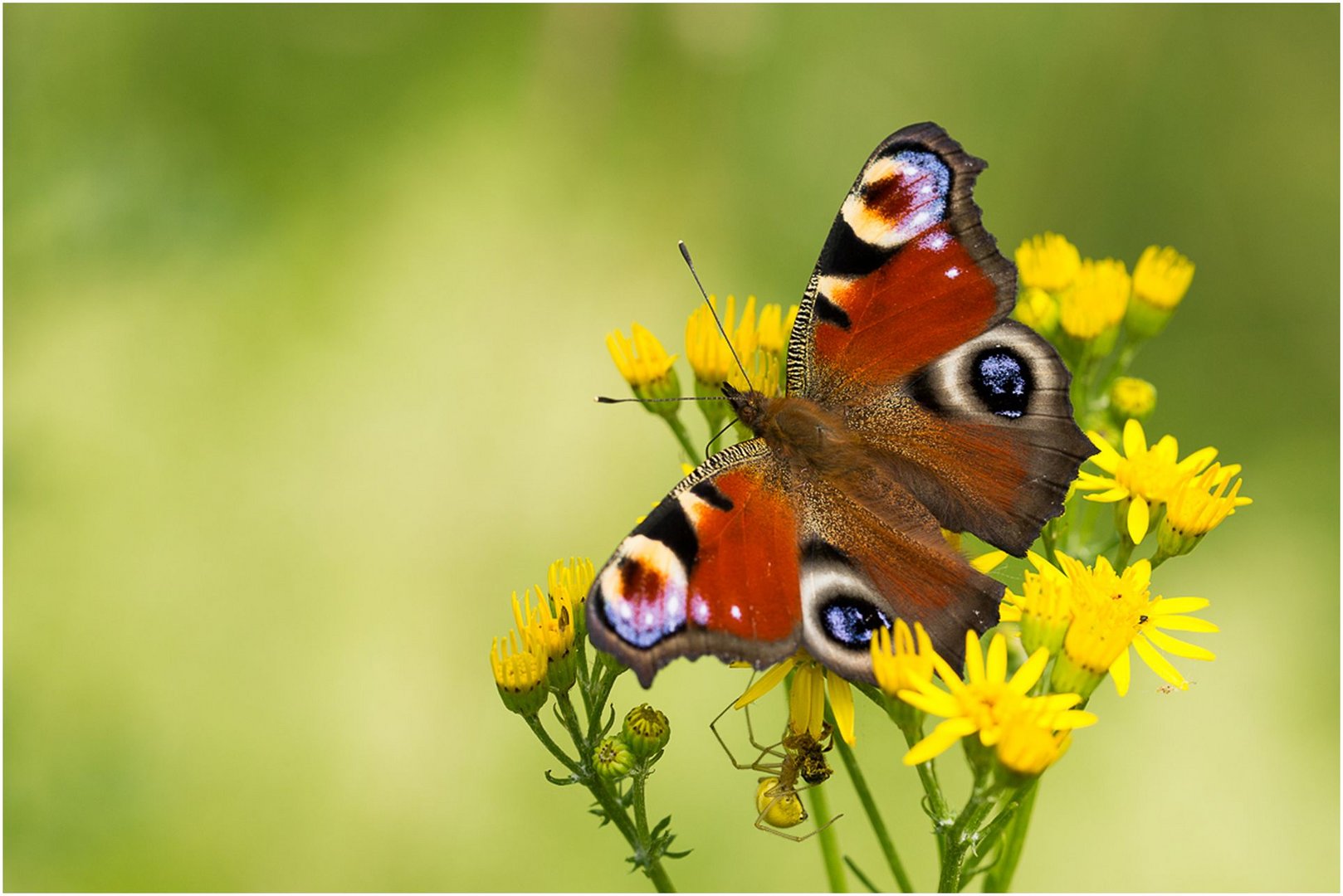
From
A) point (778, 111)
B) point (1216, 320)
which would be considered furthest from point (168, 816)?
point (1216, 320)

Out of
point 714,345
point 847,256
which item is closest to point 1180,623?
point 847,256

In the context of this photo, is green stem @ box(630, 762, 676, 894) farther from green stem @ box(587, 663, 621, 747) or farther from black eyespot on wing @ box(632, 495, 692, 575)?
black eyespot on wing @ box(632, 495, 692, 575)

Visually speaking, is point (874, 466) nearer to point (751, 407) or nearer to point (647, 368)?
point (751, 407)

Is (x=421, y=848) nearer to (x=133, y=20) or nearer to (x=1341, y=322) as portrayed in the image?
(x=133, y=20)

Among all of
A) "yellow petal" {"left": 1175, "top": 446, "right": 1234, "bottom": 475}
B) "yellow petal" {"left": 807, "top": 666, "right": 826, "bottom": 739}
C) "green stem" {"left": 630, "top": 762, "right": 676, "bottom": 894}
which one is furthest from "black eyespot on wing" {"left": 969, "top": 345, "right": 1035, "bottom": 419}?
"green stem" {"left": 630, "top": 762, "right": 676, "bottom": 894}

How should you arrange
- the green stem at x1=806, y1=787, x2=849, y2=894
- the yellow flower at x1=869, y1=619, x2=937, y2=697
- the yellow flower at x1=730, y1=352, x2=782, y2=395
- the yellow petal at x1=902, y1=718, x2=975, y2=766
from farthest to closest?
the yellow flower at x1=730, y1=352, x2=782, y2=395 < the green stem at x1=806, y1=787, x2=849, y2=894 < the yellow flower at x1=869, y1=619, x2=937, y2=697 < the yellow petal at x1=902, y1=718, x2=975, y2=766

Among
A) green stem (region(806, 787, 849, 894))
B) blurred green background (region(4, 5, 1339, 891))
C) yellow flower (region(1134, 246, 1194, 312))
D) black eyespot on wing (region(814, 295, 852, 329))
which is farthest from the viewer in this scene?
blurred green background (region(4, 5, 1339, 891))
